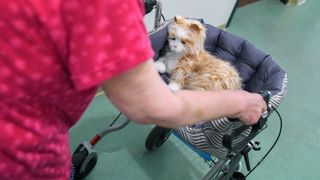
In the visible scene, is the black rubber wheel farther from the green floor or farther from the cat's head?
the cat's head

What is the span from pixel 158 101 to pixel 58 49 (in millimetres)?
166

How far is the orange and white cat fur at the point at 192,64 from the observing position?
4.33 ft

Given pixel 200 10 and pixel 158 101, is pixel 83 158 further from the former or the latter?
pixel 200 10

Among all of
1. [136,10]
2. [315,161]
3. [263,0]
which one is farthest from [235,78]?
[263,0]

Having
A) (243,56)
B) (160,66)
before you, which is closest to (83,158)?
(160,66)

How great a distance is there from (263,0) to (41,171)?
2919 mm

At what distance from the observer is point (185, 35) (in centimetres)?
134

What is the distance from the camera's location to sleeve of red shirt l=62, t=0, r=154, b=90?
0.40 metres

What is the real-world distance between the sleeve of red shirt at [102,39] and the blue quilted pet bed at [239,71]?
62 cm

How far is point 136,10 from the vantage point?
1.44ft

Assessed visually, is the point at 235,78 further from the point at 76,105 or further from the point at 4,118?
the point at 4,118

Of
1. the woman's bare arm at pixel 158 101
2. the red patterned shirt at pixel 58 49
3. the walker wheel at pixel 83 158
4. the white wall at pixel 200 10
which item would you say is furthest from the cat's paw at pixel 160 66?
the red patterned shirt at pixel 58 49

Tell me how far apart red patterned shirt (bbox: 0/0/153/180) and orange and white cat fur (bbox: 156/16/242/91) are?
0.83 metres

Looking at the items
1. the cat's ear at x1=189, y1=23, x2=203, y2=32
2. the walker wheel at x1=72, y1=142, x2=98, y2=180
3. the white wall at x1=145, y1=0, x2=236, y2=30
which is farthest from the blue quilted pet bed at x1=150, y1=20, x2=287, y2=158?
the white wall at x1=145, y1=0, x2=236, y2=30
